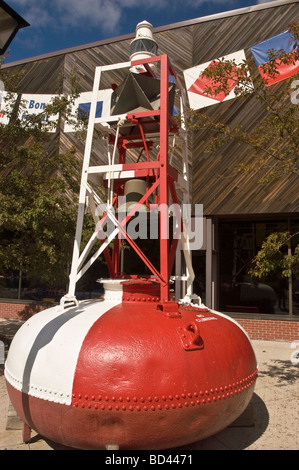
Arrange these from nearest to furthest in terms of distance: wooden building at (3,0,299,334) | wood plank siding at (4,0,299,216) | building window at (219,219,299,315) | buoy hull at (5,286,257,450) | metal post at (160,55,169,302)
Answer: buoy hull at (5,286,257,450) < metal post at (160,55,169,302) < wood plank siding at (4,0,299,216) < wooden building at (3,0,299,334) < building window at (219,219,299,315)

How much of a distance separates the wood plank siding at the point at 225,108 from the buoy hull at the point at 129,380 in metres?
8.35

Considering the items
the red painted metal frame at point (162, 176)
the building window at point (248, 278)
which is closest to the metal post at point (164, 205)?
the red painted metal frame at point (162, 176)

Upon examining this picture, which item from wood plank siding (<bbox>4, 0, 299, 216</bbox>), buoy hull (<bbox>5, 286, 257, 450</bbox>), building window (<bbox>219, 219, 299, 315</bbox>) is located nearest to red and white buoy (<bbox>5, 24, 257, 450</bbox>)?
buoy hull (<bbox>5, 286, 257, 450</bbox>)

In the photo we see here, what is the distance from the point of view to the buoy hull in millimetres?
3455

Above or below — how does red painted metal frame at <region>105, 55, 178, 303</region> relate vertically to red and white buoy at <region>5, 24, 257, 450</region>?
above

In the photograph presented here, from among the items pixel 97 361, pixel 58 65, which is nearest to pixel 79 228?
pixel 97 361

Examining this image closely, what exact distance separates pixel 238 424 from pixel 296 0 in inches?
502

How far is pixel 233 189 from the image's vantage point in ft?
39.9

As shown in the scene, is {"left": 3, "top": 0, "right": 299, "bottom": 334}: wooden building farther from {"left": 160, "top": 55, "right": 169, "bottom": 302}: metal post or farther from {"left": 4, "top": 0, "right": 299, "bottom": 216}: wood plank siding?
{"left": 160, "top": 55, "right": 169, "bottom": 302}: metal post

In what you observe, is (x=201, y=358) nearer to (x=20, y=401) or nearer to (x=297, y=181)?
(x=20, y=401)

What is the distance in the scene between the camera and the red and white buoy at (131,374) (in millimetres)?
3461

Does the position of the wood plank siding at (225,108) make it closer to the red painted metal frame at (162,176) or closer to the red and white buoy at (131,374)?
the red painted metal frame at (162,176)

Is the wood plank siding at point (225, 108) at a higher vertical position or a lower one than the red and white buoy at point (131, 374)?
higher

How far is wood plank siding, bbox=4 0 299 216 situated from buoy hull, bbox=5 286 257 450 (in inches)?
329
